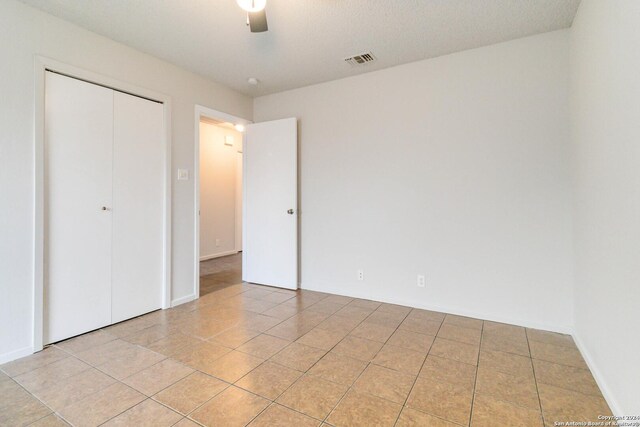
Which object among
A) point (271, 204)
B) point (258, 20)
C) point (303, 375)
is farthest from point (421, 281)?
point (258, 20)

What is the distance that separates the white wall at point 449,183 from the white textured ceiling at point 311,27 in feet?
1.01

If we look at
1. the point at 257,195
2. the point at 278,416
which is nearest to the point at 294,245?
the point at 257,195

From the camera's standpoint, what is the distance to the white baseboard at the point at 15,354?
208 centimetres

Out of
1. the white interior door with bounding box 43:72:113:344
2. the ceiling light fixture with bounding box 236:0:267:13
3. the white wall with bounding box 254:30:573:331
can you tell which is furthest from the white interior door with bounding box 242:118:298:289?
the ceiling light fixture with bounding box 236:0:267:13

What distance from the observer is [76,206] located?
249 cm

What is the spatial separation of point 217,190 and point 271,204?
2.62m

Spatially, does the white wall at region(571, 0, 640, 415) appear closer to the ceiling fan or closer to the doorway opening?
the ceiling fan

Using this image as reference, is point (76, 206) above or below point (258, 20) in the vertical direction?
below

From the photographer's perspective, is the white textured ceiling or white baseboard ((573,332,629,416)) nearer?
white baseboard ((573,332,629,416))

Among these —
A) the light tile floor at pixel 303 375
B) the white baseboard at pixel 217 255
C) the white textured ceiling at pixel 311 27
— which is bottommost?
the light tile floor at pixel 303 375

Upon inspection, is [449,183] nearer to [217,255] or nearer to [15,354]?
[15,354]

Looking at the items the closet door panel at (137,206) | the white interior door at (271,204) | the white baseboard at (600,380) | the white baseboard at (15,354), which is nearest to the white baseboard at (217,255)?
the white interior door at (271,204)

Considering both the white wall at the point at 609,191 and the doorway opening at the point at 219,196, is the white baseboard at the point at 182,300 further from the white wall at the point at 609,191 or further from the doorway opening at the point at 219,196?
the white wall at the point at 609,191

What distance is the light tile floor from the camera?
1.58 m
